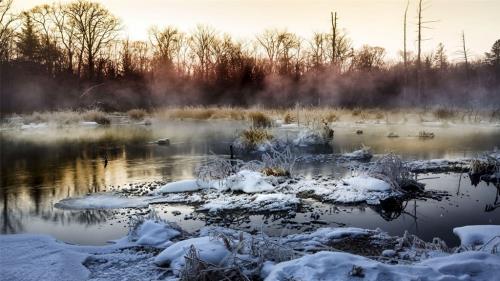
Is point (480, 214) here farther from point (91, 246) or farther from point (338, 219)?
point (91, 246)

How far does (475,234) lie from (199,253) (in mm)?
3177

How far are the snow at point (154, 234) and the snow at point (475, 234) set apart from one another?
3.20 m

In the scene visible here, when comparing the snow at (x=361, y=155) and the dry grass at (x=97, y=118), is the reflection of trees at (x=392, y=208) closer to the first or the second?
the snow at (x=361, y=155)

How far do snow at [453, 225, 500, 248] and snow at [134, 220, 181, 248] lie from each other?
3198 mm

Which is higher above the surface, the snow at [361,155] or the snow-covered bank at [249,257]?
the snow at [361,155]

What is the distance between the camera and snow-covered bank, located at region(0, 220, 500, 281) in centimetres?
355

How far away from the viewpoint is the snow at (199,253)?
3.98m

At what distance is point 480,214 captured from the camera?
236 inches

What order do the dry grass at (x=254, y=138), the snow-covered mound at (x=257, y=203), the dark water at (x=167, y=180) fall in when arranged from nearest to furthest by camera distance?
the dark water at (x=167, y=180), the snow-covered mound at (x=257, y=203), the dry grass at (x=254, y=138)

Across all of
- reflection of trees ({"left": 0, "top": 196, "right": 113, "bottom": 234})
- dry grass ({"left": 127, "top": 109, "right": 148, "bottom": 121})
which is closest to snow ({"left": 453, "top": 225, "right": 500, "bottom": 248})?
reflection of trees ({"left": 0, "top": 196, "right": 113, "bottom": 234})

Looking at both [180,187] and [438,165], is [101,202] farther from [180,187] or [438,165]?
[438,165]

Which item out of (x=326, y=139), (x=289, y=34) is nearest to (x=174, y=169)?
(x=326, y=139)

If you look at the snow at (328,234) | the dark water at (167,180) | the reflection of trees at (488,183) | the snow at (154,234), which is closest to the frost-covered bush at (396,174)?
the dark water at (167,180)

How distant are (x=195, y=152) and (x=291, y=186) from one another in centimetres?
555
